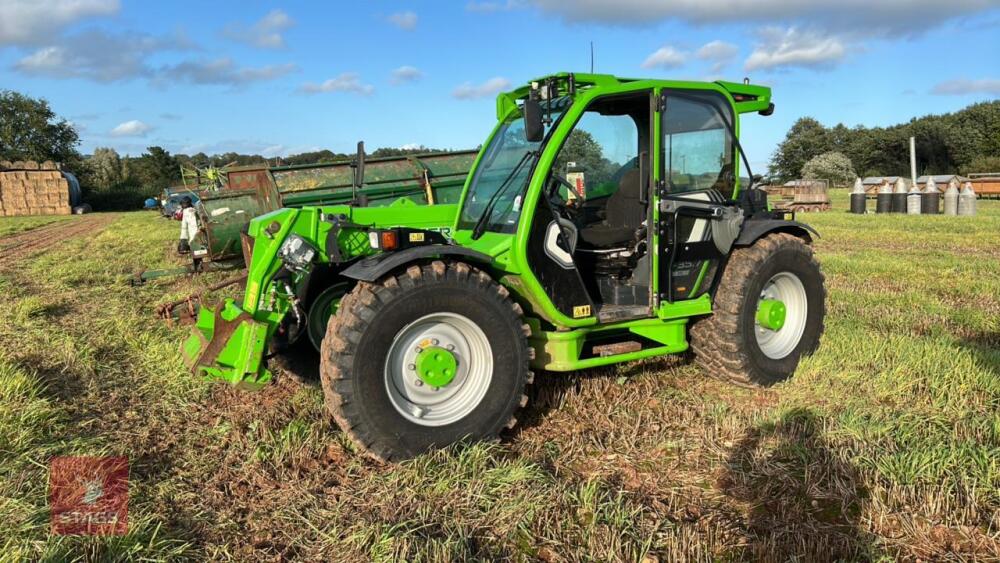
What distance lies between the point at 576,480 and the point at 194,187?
48.6 ft

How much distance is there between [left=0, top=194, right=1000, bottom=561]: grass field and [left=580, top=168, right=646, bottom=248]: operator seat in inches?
39.9

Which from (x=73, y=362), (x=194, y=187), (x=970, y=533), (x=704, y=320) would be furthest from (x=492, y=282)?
(x=194, y=187)

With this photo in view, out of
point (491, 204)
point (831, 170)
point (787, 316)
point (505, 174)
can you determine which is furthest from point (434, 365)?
point (831, 170)

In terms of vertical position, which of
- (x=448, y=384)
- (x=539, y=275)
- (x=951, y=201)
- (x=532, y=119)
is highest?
(x=532, y=119)

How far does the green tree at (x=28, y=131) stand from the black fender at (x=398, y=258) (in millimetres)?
55257

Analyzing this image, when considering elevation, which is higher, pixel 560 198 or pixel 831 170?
pixel 831 170

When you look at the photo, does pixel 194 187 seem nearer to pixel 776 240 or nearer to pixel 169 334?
pixel 169 334

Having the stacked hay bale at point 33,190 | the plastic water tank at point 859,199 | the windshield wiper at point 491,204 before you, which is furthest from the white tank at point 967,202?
the stacked hay bale at point 33,190

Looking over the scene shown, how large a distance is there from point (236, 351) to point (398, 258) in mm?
1089

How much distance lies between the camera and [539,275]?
158 inches

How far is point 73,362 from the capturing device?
532 centimetres

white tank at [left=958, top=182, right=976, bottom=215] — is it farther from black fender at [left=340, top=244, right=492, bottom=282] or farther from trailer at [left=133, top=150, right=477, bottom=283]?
black fender at [left=340, top=244, right=492, bottom=282]

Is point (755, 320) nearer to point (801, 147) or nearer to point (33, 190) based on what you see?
point (33, 190)

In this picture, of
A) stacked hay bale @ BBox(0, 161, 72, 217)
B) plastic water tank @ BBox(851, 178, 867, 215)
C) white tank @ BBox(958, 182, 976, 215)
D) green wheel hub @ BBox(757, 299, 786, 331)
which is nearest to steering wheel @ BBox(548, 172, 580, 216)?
green wheel hub @ BBox(757, 299, 786, 331)
